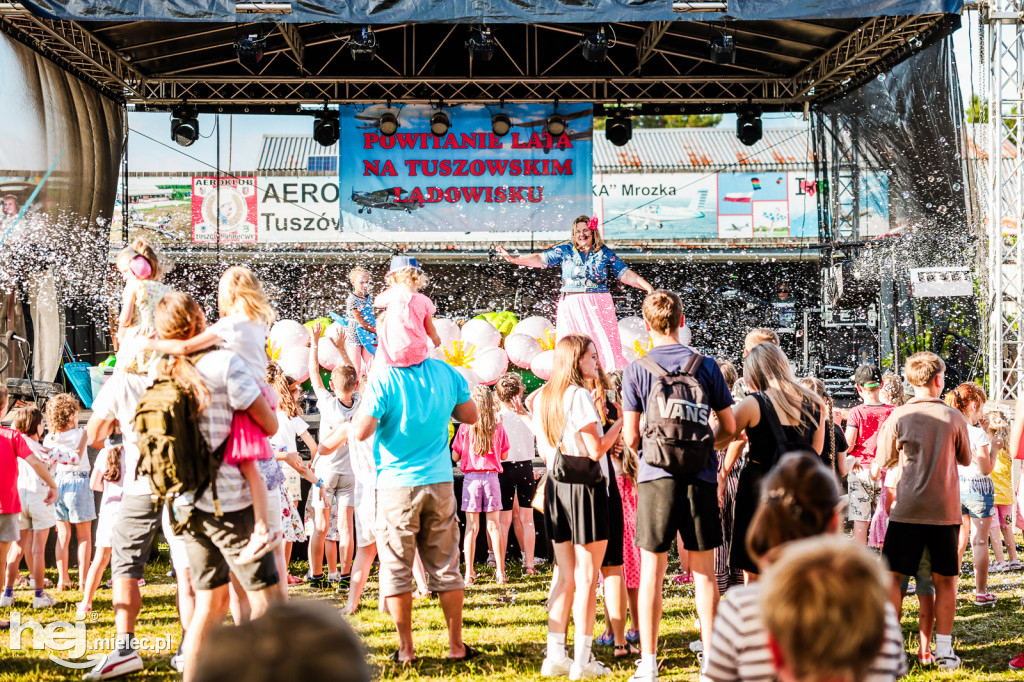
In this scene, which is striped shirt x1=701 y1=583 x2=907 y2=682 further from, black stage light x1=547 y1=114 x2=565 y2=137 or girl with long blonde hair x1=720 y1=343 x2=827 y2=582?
black stage light x1=547 y1=114 x2=565 y2=137

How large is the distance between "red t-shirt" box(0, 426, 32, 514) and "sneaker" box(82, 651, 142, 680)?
49.2 inches

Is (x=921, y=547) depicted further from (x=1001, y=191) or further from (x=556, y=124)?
(x=556, y=124)

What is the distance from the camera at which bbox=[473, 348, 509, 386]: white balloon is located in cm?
705

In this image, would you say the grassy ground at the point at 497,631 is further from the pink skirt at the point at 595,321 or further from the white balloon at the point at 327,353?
the white balloon at the point at 327,353

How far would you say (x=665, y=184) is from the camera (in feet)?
50.1

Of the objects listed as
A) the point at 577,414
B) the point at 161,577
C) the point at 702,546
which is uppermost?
the point at 577,414

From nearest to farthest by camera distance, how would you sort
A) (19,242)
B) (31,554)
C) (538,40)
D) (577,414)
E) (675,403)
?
1. (675,403)
2. (577,414)
3. (31,554)
4. (19,242)
5. (538,40)

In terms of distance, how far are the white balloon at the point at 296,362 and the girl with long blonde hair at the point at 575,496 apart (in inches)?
172

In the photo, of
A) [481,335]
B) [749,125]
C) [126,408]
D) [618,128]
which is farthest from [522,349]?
[749,125]

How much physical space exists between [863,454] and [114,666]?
165 inches

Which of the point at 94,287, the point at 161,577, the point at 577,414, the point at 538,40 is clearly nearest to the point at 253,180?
the point at 94,287

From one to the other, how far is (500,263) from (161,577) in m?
8.45

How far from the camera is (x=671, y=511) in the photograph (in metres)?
3.19

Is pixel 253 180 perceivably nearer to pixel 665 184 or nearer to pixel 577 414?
pixel 665 184
